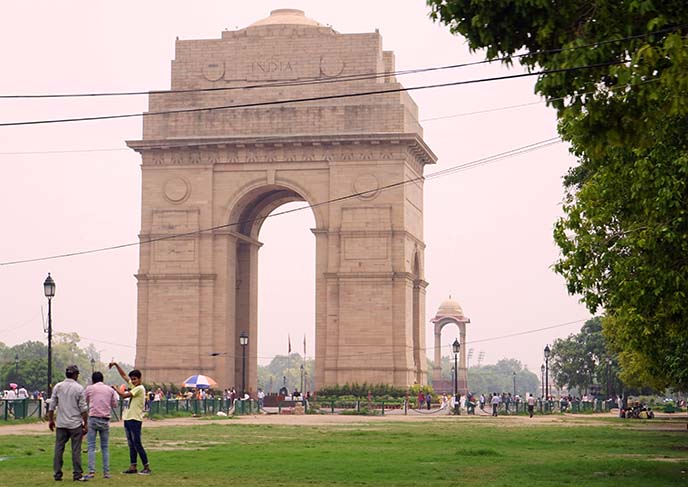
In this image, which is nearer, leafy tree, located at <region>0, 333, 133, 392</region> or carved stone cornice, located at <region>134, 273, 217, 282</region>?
carved stone cornice, located at <region>134, 273, 217, 282</region>

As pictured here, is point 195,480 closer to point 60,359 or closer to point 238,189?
point 238,189

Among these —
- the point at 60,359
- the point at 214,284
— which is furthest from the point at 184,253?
the point at 60,359

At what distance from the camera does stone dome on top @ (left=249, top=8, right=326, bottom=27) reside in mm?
68438

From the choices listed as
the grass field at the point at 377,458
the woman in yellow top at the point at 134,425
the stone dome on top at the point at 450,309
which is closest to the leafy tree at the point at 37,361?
the stone dome on top at the point at 450,309

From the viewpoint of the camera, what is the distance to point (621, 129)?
1384cm

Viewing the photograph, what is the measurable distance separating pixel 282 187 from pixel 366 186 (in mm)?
4221

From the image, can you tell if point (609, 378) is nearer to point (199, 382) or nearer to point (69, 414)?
point (199, 382)

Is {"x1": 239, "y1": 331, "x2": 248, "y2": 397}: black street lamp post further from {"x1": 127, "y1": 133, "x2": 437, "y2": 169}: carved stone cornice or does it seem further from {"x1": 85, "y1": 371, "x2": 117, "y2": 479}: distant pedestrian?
{"x1": 85, "y1": 371, "x2": 117, "y2": 479}: distant pedestrian

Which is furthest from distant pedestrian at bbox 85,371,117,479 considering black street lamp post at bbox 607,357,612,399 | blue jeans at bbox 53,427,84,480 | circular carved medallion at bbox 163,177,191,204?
black street lamp post at bbox 607,357,612,399

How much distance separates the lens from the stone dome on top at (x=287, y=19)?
68438mm

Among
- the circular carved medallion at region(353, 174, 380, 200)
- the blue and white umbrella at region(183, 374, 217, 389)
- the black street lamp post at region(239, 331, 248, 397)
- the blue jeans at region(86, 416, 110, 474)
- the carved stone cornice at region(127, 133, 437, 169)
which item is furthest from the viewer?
the circular carved medallion at region(353, 174, 380, 200)

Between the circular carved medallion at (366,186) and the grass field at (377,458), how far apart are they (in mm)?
29969

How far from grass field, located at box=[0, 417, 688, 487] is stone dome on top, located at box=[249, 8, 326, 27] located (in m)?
34.9

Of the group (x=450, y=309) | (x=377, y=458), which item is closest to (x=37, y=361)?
(x=450, y=309)
